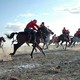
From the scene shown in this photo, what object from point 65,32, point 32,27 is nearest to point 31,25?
point 32,27

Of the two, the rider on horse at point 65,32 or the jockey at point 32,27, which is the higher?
the jockey at point 32,27

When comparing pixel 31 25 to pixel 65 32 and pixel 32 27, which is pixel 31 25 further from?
pixel 65 32

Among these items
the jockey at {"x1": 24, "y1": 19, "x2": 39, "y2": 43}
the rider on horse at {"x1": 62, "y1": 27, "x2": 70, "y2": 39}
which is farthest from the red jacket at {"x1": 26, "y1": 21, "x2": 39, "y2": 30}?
the rider on horse at {"x1": 62, "y1": 27, "x2": 70, "y2": 39}

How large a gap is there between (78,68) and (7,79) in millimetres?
4345

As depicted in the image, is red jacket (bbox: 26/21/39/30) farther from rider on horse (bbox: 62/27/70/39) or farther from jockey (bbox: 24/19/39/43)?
rider on horse (bbox: 62/27/70/39)

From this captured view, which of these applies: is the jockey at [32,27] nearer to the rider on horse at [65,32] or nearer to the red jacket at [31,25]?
the red jacket at [31,25]

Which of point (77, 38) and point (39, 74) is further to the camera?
point (77, 38)

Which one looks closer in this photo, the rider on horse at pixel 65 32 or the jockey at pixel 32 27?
the jockey at pixel 32 27

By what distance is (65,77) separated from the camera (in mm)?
13586

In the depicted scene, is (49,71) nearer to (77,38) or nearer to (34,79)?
(34,79)

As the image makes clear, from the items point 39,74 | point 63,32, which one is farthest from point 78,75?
point 63,32

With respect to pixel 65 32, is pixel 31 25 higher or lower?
higher

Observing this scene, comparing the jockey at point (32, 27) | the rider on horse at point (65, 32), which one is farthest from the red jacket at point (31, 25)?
the rider on horse at point (65, 32)

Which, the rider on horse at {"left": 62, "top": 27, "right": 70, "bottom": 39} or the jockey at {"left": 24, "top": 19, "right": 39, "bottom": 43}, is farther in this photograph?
the rider on horse at {"left": 62, "top": 27, "right": 70, "bottom": 39}
